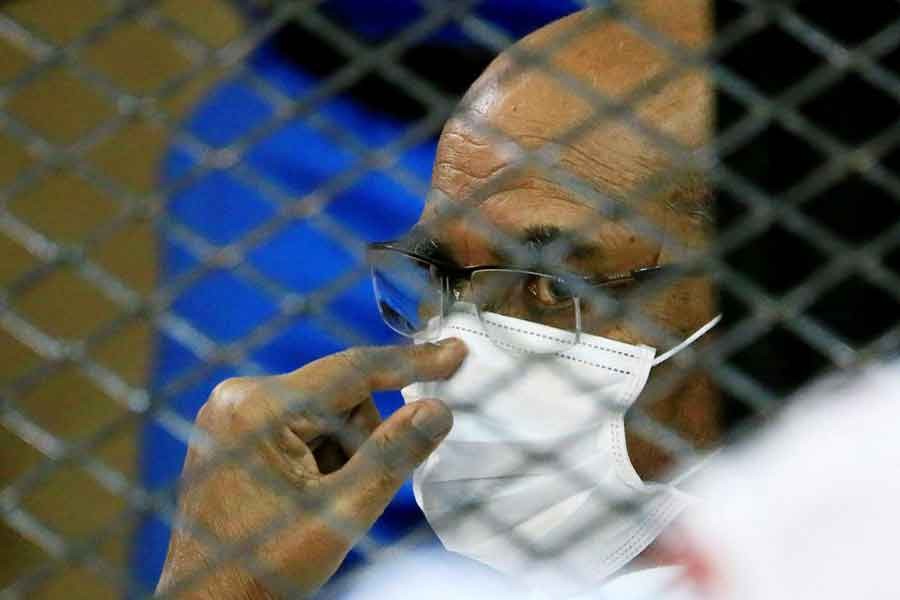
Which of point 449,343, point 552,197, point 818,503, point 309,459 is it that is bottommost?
point 309,459

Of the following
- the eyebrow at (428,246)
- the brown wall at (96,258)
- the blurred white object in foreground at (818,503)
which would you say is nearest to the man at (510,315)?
the eyebrow at (428,246)

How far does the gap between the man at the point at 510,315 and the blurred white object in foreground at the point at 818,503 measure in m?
0.61

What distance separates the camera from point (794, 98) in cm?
66

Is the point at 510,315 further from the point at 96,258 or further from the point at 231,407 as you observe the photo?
the point at 96,258

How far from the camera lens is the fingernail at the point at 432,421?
125cm

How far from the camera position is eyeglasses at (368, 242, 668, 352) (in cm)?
139

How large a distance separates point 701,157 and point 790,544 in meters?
0.20

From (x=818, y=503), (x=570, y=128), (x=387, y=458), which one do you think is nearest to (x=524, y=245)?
(x=570, y=128)

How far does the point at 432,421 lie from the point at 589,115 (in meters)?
0.38

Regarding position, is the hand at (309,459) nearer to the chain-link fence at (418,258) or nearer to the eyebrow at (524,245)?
the chain-link fence at (418,258)

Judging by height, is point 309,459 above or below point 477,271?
→ below

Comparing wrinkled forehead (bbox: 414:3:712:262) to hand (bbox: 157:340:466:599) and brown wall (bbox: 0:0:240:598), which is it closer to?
hand (bbox: 157:340:466:599)

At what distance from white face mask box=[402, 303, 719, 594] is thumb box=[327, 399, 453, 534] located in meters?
0.07

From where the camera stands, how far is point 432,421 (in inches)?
50.2
